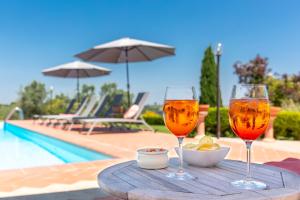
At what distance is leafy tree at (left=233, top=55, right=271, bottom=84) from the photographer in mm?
19081

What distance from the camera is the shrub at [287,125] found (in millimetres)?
8234

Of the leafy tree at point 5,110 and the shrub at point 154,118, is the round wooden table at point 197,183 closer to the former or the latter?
the shrub at point 154,118

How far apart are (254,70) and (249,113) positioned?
62.2ft

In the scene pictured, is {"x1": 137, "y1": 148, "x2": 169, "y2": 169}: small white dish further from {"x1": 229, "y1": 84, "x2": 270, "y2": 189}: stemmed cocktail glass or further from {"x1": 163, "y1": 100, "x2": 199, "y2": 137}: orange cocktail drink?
{"x1": 229, "y1": 84, "x2": 270, "y2": 189}: stemmed cocktail glass

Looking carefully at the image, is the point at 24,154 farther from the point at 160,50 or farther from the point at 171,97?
the point at 171,97

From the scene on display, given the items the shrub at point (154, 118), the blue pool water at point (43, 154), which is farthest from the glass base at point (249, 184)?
the shrub at point (154, 118)

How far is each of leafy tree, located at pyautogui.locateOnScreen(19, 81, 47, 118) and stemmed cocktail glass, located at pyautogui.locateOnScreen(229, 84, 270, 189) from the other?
19.0 metres

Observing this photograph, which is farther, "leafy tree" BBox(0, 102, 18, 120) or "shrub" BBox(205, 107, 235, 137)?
"leafy tree" BBox(0, 102, 18, 120)

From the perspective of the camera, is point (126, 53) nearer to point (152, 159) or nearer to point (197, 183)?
point (152, 159)

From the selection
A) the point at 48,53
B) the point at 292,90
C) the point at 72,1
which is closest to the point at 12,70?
the point at 48,53

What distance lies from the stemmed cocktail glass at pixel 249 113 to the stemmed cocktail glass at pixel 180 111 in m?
0.16

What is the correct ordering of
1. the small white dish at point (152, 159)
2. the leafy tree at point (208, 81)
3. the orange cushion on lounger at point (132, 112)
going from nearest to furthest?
the small white dish at point (152, 159) → the orange cushion on lounger at point (132, 112) → the leafy tree at point (208, 81)

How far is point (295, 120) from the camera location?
8.23 meters

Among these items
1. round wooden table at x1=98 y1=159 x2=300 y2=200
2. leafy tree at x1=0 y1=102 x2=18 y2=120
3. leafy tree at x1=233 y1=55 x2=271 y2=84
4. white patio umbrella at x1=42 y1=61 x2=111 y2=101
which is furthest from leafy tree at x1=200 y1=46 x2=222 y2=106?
leafy tree at x1=0 y1=102 x2=18 y2=120
